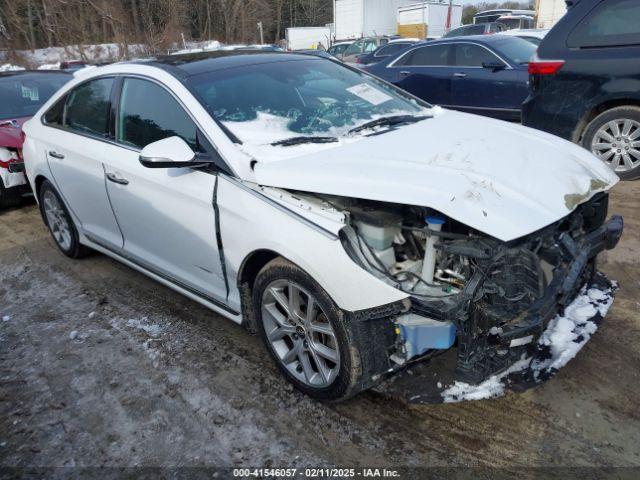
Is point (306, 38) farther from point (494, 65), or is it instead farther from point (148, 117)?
point (148, 117)

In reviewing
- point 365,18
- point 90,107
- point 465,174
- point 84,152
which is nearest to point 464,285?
point 465,174

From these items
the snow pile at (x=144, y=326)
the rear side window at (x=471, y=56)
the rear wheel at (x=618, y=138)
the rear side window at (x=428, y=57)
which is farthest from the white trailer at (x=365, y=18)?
the snow pile at (x=144, y=326)

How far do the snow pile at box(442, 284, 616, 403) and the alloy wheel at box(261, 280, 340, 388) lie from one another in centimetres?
58

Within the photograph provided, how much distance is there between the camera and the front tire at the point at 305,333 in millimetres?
2377

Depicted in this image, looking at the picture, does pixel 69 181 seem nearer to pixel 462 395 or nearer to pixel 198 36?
pixel 462 395

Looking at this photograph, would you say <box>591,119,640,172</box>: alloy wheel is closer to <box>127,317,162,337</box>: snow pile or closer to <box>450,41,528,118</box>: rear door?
<box>450,41,528,118</box>: rear door

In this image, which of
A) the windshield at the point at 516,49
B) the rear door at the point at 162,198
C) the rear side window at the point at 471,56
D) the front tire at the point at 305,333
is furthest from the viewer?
the rear side window at the point at 471,56

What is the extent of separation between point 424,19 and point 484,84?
2213 centimetres

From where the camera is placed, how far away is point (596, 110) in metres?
5.39

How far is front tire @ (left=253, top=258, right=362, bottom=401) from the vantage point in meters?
2.38

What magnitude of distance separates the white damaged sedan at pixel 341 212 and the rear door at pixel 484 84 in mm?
4499

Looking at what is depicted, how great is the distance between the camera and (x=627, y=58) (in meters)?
5.01

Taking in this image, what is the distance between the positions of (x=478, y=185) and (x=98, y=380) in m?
2.37

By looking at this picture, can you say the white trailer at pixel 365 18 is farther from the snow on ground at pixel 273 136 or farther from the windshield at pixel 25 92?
the snow on ground at pixel 273 136
